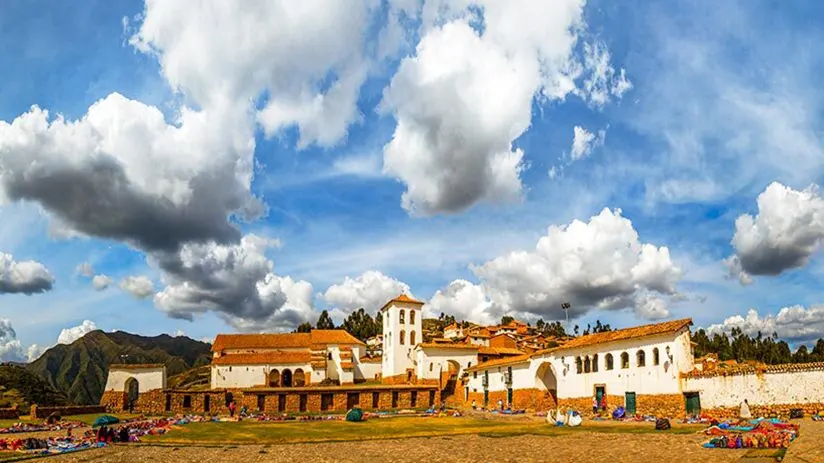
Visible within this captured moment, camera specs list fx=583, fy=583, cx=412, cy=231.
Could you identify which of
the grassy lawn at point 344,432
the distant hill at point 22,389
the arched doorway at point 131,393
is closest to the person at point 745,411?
the grassy lawn at point 344,432

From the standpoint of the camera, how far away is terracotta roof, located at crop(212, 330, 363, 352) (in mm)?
69750

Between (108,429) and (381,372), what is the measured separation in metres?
48.7

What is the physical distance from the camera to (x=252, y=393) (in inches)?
2014

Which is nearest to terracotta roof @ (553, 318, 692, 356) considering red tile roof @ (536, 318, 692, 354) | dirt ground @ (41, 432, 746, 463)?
red tile roof @ (536, 318, 692, 354)

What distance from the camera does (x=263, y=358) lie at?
222 feet

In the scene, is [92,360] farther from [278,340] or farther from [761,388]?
[761,388]

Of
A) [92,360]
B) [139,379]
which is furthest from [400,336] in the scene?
[92,360]

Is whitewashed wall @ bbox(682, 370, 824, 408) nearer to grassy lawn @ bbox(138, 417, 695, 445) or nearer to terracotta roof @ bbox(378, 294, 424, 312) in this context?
grassy lawn @ bbox(138, 417, 695, 445)

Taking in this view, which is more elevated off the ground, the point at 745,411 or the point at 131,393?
the point at 745,411

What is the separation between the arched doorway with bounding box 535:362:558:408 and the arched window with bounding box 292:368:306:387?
99.1ft

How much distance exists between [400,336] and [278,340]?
1531 centimetres

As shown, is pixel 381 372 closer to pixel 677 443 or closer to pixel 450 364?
pixel 450 364

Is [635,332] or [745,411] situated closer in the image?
[745,411]

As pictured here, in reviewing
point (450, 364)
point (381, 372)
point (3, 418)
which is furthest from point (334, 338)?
point (3, 418)
